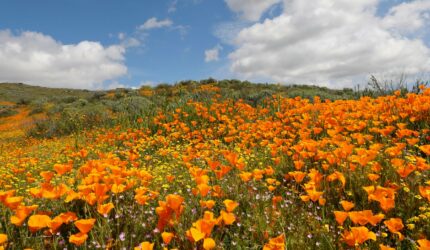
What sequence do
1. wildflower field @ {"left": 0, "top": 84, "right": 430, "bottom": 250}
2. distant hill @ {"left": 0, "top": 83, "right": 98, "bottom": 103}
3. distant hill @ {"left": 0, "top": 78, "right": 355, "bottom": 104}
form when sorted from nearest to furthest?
wildflower field @ {"left": 0, "top": 84, "right": 430, "bottom": 250}, distant hill @ {"left": 0, "top": 78, "right": 355, "bottom": 104}, distant hill @ {"left": 0, "top": 83, "right": 98, "bottom": 103}

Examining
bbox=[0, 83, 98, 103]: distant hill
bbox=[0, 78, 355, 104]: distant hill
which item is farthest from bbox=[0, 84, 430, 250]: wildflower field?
bbox=[0, 83, 98, 103]: distant hill

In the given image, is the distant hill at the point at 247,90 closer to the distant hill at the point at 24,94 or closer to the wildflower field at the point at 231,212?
the distant hill at the point at 24,94

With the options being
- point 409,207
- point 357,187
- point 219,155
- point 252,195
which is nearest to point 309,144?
point 357,187

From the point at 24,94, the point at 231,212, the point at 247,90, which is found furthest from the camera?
the point at 24,94

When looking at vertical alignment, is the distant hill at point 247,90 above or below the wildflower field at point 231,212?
above

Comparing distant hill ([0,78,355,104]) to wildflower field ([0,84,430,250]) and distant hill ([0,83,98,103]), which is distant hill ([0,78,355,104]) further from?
wildflower field ([0,84,430,250])

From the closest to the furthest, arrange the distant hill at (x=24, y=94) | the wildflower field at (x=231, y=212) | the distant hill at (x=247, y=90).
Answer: the wildflower field at (x=231, y=212), the distant hill at (x=247, y=90), the distant hill at (x=24, y=94)

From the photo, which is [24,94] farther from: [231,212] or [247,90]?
[231,212]

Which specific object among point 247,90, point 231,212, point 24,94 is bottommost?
point 24,94

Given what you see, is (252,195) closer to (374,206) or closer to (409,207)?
(374,206)

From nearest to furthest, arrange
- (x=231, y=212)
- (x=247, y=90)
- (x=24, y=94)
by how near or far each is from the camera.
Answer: (x=231, y=212) → (x=247, y=90) → (x=24, y=94)

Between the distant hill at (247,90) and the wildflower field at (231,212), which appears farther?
the distant hill at (247,90)

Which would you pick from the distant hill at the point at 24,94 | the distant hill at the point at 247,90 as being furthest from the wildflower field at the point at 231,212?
the distant hill at the point at 24,94

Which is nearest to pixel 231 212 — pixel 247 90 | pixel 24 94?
pixel 247 90
